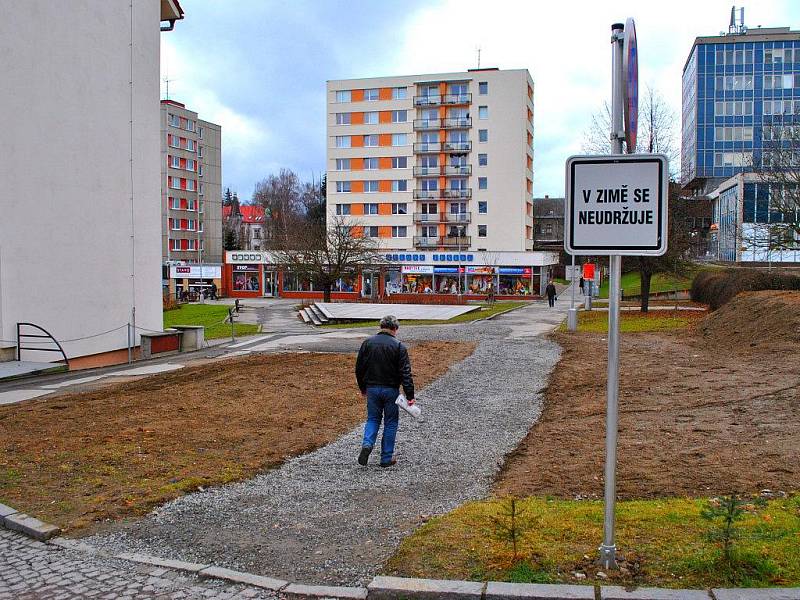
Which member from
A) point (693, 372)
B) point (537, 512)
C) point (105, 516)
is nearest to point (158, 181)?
point (693, 372)

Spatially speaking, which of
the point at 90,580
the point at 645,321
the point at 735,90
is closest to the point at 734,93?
the point at 735,90

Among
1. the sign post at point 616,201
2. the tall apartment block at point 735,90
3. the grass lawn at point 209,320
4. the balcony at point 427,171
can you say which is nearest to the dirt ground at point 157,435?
the sign post at point 616,201

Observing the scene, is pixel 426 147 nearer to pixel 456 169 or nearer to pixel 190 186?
pixel 456 169

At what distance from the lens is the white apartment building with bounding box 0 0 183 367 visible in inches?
704

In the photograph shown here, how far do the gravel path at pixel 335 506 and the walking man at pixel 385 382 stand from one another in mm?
321

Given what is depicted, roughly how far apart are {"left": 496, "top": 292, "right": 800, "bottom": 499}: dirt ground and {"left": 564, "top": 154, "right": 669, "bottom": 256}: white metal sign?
3030mm

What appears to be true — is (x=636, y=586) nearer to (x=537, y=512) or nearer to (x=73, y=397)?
(x=537, y=512)

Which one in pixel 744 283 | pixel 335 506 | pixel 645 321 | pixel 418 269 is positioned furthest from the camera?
pixel 418 269

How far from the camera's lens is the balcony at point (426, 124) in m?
75.9

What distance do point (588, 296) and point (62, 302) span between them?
30217 millimetres

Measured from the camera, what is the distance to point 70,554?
5.50m

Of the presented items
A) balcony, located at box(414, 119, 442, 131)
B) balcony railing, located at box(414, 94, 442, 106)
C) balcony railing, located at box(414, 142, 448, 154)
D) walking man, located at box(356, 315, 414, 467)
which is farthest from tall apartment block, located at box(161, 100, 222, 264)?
walking man, located at box(356, 315, 414, 467)

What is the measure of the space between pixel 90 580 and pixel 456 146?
73238mm

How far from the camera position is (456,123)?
246 feet
